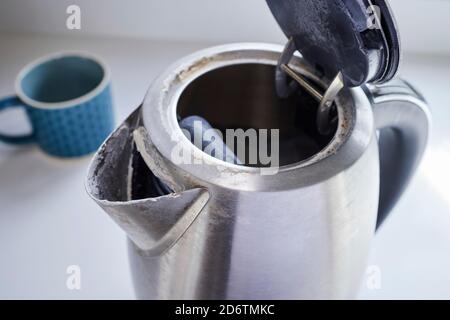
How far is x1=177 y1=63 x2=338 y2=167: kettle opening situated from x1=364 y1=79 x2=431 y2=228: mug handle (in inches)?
2.0

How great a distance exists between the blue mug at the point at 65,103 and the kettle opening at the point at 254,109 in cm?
19

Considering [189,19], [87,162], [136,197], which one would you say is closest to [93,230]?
[87,162]

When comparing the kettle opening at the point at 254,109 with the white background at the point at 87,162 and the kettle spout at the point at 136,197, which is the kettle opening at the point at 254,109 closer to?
the kettle spout at the point at 136,197

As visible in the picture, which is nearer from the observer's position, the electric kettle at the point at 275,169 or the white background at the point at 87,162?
the electric kettle at the point at 275,169

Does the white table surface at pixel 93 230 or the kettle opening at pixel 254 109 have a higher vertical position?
the kettle opening at pixel 254 109

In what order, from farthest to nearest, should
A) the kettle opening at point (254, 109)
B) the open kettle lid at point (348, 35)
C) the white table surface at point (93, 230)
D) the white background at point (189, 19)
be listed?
the white background at point (189, 19), the white table surface at point (93, 230), the kettle opening at point (254, 109), the open kettle lid at point (348, 35)

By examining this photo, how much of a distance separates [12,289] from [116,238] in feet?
0.38

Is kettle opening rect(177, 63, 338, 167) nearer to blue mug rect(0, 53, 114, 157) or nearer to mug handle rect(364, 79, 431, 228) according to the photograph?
mug handle rect(364, 79, 431, 228)

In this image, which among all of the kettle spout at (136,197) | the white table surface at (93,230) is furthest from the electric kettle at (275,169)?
the white table surface at (93,230)

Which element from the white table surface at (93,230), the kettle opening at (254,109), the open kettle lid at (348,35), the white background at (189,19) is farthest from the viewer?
the white background at (189,19)

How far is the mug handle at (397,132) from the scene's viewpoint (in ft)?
1.33

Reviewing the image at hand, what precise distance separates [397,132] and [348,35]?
141 mm

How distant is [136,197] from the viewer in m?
0.39
